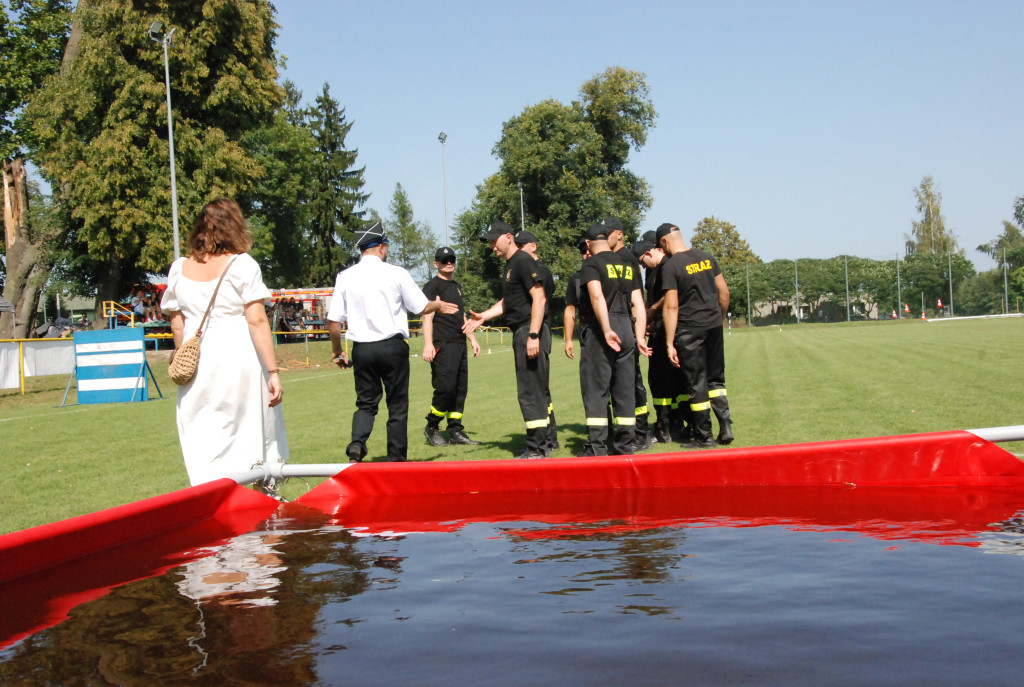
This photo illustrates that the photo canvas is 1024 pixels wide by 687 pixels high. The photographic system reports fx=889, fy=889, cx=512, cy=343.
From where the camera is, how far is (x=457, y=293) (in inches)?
376

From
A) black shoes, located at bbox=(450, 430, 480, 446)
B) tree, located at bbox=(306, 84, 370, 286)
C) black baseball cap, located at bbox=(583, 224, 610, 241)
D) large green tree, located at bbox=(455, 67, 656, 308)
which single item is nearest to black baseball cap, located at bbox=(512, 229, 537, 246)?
black baseball cap, located at bbox=(583, 224, 610, 241)

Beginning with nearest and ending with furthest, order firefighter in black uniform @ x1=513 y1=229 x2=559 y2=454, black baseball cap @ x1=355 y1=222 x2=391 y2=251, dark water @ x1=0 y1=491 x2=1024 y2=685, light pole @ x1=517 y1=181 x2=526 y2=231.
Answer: dark water @ x1=0 y1=491 x2=1024 y2=685
black baseball cap @ x1=355 y1=222 x2=391 y2=251
firefighter in black uniform @ x1=513 y1=229 x2=559 y2=454
light pole @ x1=517 y1=181 x2=526 y2=231

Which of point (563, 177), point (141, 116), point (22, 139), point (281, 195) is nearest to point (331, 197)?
point (281, 195)

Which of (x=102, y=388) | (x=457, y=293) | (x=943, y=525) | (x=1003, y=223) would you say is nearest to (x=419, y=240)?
(x=1003, y=223)

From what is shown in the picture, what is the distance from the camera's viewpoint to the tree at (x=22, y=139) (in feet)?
112

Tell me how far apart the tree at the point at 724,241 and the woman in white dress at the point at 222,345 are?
9089cm

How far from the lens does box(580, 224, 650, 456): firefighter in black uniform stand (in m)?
7.26

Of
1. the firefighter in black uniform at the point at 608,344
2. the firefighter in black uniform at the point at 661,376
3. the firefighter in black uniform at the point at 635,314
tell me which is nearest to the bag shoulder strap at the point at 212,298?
the firefighter in black uniform at the point at 608,344

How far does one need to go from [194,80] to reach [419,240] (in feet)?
191

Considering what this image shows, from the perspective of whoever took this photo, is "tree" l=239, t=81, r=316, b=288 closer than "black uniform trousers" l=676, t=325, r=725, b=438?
No

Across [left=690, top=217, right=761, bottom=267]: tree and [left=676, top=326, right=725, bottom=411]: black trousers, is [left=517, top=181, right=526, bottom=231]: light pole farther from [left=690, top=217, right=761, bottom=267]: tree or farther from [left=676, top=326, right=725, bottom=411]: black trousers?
[left=676, top=326, right=725, bottom=411]: black trousers

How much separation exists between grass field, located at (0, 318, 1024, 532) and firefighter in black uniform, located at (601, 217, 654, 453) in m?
0.25

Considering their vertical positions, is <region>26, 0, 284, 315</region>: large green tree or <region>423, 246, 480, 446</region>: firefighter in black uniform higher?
<region>26, 0, 284, 315</region>: large green tree

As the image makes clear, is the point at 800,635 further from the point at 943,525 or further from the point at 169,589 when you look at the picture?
the point at 169,589
